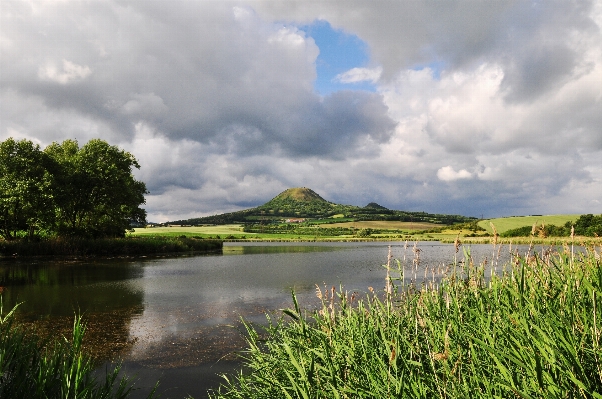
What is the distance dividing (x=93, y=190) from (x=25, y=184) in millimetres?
8531

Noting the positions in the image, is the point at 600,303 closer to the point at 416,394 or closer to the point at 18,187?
the point at 416,394

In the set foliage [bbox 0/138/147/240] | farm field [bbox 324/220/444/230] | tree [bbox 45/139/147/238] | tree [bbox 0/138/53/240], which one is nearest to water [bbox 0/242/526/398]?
tree [bbox 0/138/53/240]

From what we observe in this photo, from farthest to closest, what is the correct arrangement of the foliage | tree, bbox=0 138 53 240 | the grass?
the grass, the foliage, tree, bbox=0 138 53 240

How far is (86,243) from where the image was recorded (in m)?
40.3

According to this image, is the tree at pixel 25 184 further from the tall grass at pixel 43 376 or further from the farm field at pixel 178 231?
the farm field at pixel 178 231

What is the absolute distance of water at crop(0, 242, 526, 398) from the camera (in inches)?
342

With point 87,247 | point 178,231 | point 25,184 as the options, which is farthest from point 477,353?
point 178,231

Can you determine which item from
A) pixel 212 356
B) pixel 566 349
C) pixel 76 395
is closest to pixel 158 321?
pixel 212 356

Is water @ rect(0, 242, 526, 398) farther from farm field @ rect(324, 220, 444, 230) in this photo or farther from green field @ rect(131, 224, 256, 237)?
farm field @ rect(324, 220, 444, 230)

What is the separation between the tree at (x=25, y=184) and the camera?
115 ft

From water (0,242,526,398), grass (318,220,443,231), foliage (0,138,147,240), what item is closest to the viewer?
water (0,242,526,398)

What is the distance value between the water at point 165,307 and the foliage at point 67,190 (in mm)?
9754

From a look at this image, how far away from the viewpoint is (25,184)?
35062mm

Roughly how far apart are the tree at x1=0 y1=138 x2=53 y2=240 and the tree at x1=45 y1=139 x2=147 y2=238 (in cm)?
170
